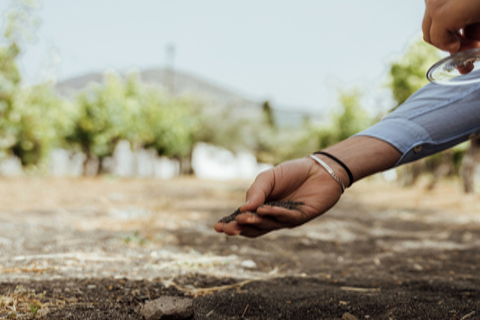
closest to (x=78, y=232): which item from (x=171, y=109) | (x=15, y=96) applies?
(x=15, y=96)

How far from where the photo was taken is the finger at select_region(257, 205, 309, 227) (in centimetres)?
121

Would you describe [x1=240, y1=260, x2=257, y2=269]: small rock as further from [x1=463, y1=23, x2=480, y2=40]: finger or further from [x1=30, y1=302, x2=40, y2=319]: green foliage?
[x1=463, y1=23, x2=480, y2=40]: finger

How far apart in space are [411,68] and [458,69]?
10.2m

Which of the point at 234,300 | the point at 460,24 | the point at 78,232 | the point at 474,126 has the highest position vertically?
the point at 460,24

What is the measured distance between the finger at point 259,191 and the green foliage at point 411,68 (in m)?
9.78

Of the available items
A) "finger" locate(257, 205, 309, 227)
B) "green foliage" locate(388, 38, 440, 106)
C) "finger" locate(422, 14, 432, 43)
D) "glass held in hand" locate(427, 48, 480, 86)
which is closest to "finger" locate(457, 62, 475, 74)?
"glass held in hand" locate(427, 48, 480, 86)

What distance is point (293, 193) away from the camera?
4.77 feet

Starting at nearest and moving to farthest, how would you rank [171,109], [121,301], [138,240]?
[121,301] < [138,240] < [171,109]

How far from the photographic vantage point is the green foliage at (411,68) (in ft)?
33.8

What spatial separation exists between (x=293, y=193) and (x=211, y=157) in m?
25.1

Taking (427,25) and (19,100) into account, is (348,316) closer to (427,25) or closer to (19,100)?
(427,25)

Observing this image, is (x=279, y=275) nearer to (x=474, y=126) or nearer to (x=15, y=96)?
(x=474, y=126)

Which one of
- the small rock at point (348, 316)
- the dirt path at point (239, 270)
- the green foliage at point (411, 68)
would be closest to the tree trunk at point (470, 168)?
the green foliage at point (411, 68)

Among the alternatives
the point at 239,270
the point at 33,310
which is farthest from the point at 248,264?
the point at 33,310
